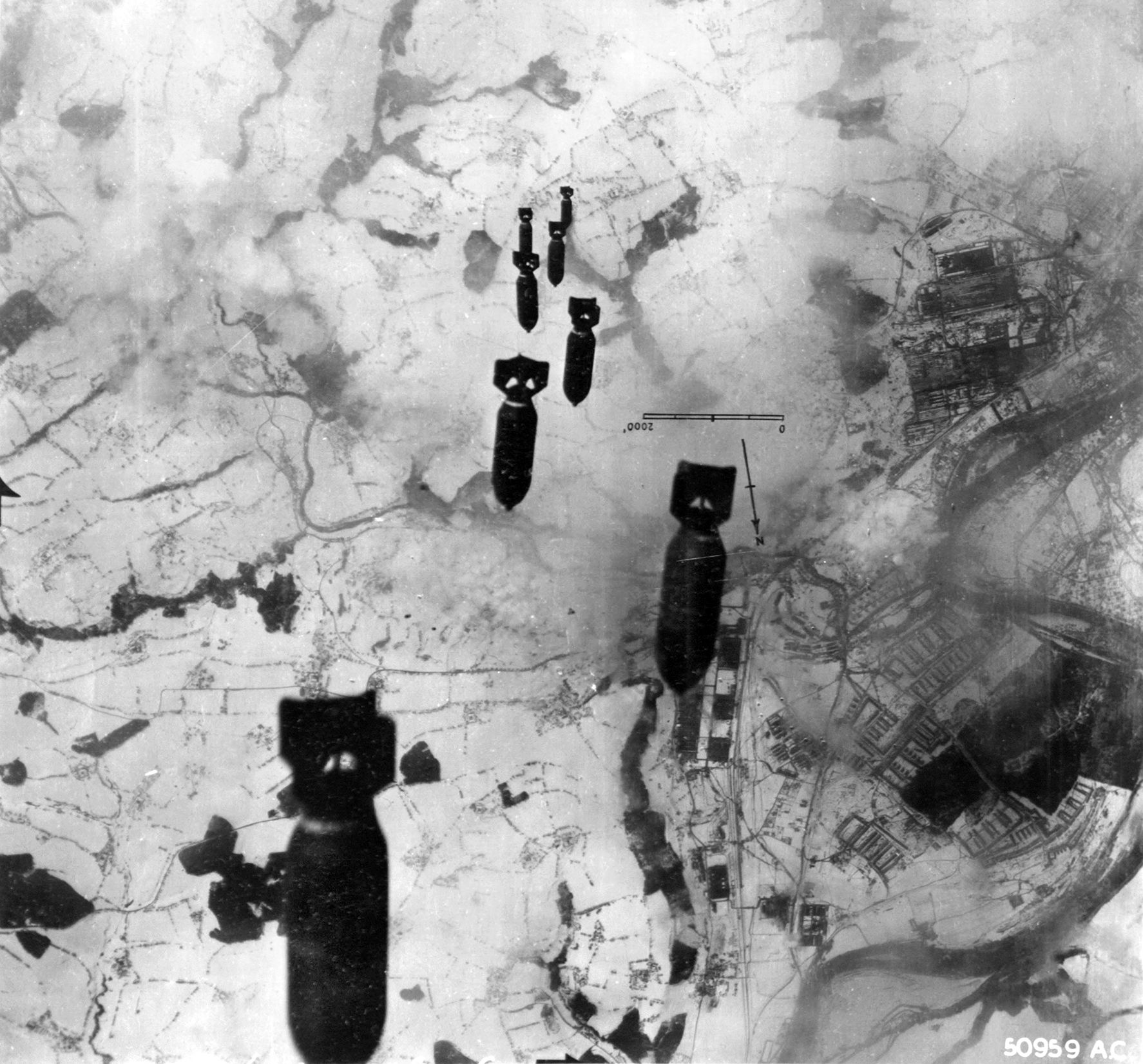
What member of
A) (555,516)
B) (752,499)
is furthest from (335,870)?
(752,499)

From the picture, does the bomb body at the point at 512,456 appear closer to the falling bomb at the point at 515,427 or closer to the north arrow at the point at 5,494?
the falling bomb at the point at 515,427

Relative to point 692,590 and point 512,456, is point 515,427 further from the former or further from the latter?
point 692,590

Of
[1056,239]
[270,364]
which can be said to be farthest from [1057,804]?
[270,364]

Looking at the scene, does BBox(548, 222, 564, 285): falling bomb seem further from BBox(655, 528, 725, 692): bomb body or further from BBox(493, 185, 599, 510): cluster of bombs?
BBox(655, 528, 725, 692): bomb body

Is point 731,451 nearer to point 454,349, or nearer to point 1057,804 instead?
point 454,349

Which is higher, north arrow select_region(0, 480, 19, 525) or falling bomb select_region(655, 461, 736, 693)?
north arrow select_region(0, 480, 19, 525)

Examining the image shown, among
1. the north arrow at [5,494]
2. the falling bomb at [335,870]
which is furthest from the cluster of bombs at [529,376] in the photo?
the north arrow at [5,494]

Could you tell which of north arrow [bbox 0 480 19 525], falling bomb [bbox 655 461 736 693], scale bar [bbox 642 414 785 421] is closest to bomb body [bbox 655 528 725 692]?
falling bomb [bbox 655 461 736 693]
